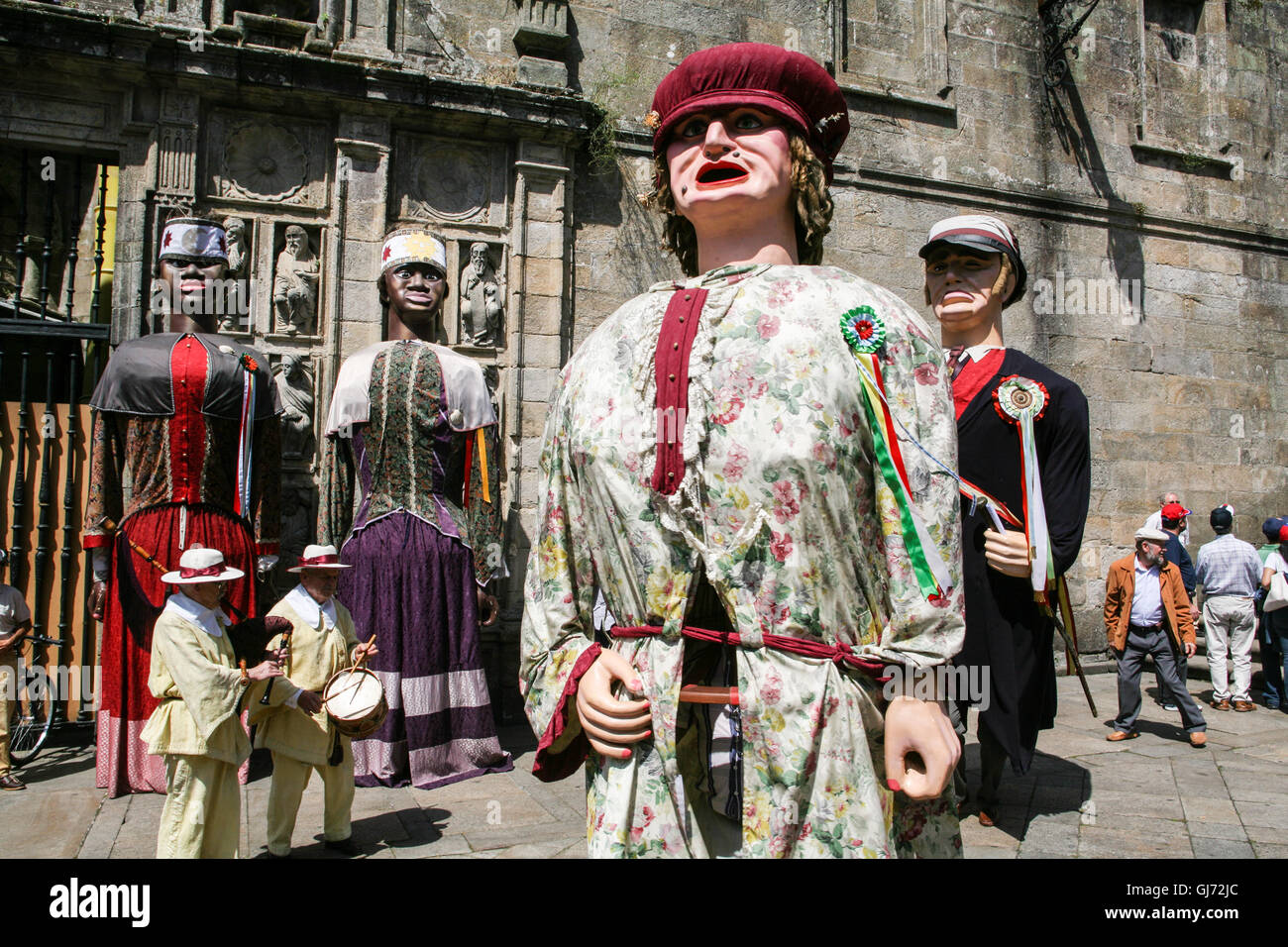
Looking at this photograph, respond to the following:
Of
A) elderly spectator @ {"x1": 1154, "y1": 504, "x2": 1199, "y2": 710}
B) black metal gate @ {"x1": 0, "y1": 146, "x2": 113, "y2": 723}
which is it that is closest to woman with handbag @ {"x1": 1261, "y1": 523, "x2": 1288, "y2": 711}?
elderly spectator @ {"x1": 1154, "y1": 504, "x2": 1199, "y2": 710}

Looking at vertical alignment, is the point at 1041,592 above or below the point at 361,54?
below

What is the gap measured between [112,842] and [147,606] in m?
1.17

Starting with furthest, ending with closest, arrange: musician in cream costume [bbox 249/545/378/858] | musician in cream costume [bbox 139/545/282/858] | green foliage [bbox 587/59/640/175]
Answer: green foliage [bbox 587/59/640/175] < musician in cream costume [bbox 249/545/378/858] < musician in cream costume [bbox 139/545/282/858]

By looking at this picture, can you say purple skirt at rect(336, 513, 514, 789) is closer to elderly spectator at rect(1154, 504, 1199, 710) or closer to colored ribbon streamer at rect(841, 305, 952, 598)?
colored ribbon streamer at rect(841, 305, 952, 598)

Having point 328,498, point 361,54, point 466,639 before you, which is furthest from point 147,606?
point 361,54

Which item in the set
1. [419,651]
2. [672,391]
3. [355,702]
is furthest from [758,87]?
[419,651]

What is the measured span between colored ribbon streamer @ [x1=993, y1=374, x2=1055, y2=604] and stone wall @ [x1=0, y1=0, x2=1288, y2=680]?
133 inches

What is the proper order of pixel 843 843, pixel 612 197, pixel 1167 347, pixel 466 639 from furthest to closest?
pixel 1167 347
pixel 612 197
pixel 466 639
pixel 843 843

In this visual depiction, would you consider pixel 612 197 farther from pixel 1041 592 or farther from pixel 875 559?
pixel 875 559

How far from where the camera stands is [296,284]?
5.90m

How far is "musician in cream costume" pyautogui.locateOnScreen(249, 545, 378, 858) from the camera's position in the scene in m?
3.84

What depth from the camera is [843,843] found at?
1619 mm

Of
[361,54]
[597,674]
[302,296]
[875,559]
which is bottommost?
[597,674]

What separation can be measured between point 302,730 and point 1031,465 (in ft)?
10.5
